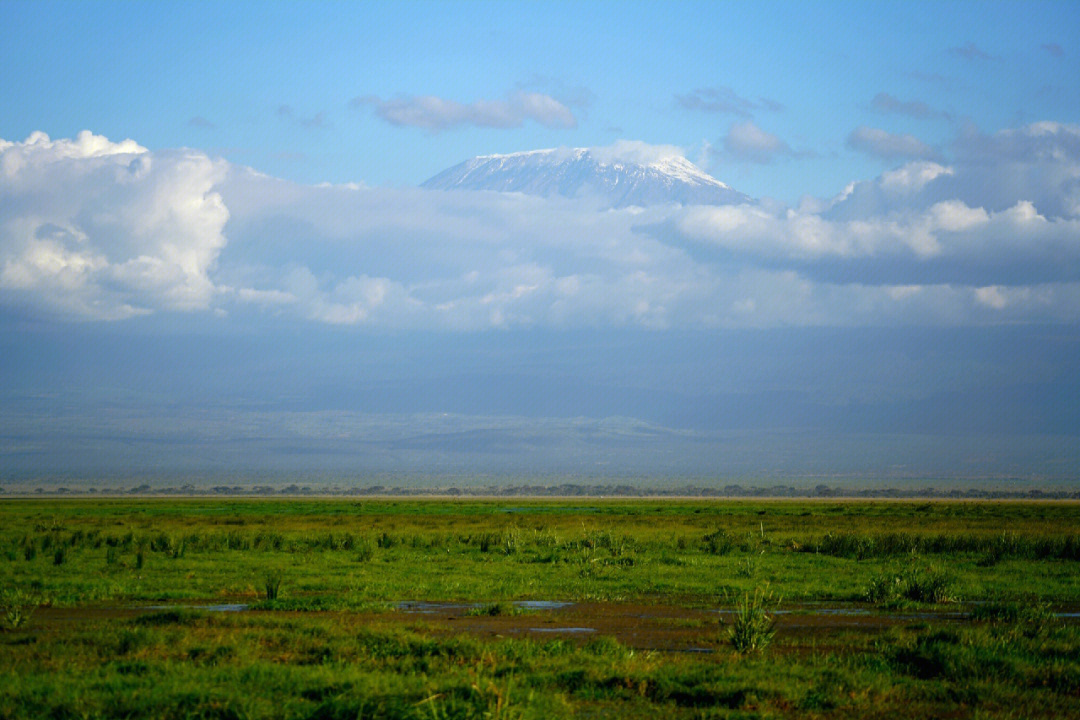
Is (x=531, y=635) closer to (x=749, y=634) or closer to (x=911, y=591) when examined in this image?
(x=749, y=634)

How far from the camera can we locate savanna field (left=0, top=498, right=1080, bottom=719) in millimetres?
12422

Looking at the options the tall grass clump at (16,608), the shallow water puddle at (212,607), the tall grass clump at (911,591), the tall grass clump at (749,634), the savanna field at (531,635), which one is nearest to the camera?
the savanna field at (531,635)

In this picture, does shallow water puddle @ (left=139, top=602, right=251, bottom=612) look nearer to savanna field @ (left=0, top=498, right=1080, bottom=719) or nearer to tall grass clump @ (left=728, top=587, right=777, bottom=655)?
savanna field @ (left=0, top=498, right=1080, bottom=719)

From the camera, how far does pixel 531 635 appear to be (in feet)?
58.9

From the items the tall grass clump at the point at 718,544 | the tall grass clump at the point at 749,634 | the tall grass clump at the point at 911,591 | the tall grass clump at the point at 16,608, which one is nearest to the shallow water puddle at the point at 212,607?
the tall grass clump at the point at 16,608

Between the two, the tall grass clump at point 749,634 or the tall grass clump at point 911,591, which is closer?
the tall grass clump at point 749,634

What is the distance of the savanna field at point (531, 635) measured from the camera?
12.4 metres

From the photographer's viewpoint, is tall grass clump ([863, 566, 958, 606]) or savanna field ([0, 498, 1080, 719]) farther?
tall grass clump ([863, 566, 958, 606])

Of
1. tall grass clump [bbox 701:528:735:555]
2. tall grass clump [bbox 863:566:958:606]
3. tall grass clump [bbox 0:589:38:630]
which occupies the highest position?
tall grass clump [bbox 0:589:38:630]

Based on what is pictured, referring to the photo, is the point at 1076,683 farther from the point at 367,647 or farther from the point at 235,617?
the point at 235,617

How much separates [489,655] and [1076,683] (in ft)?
28.2

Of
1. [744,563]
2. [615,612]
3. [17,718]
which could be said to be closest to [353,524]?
[744,563]

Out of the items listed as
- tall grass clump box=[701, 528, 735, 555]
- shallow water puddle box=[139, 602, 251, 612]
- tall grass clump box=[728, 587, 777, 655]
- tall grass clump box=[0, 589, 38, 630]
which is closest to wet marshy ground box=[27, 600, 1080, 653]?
shallow water puddle box=[139, 602, 251, 612]

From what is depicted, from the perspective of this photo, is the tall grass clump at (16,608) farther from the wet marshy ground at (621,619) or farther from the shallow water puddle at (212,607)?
the shallow water puddle at (212,607)
